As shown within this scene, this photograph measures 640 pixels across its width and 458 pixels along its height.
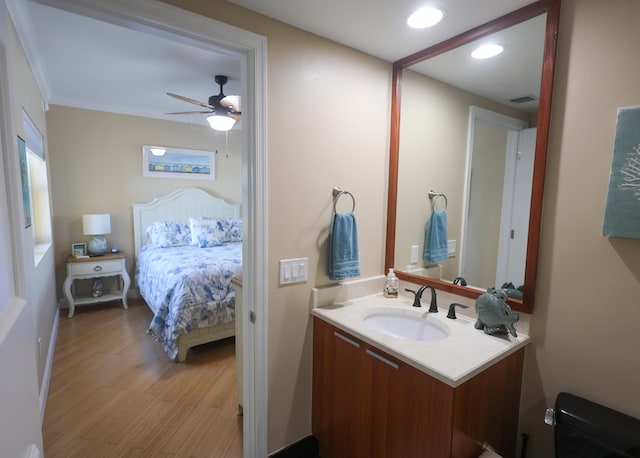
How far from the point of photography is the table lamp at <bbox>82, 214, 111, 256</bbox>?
372 centimetres

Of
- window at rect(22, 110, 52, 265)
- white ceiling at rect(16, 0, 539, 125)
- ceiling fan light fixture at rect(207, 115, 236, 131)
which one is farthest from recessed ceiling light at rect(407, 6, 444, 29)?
window at rect(22, 110, 52, 265)

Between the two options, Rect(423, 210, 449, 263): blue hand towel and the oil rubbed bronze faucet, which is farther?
Rect(423, 210, 449, 263): blue hand towel

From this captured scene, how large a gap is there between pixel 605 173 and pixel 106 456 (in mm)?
2755

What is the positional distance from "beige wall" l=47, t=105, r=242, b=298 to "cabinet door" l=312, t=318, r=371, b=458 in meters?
3.62

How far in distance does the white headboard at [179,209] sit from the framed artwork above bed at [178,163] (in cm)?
24

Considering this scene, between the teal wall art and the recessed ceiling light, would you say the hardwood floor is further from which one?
the recessed ceiling light

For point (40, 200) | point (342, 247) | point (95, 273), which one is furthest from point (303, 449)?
point (40, 200)

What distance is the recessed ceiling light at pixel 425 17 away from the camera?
135cm

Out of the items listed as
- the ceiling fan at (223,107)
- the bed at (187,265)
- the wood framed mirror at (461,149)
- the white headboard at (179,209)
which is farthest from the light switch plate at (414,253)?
the white headboard at (179,209)

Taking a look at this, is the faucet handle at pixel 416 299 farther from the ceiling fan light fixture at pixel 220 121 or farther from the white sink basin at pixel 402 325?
the ceiling fan light fixture at pixel 220 121

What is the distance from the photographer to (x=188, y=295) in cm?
273

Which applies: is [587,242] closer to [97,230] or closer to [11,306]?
[11,306]

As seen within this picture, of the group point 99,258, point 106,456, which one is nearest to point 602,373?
point 106,456

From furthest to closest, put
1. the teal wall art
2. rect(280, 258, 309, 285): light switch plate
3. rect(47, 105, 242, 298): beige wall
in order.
→ rect(47, 105, 242, 298): beige wall < rect(280, 258, 309, 285): light switch plate < the teal wall art
